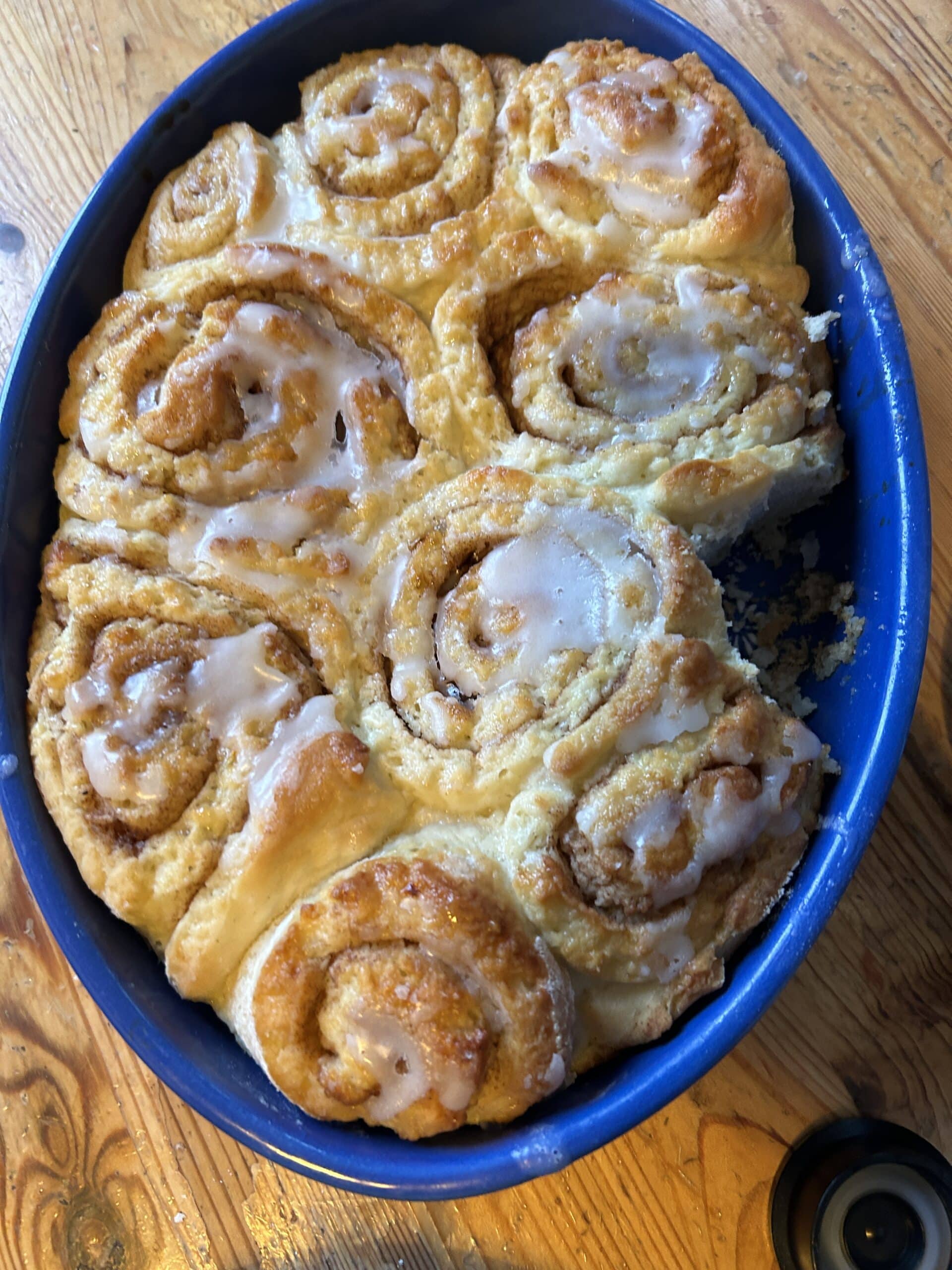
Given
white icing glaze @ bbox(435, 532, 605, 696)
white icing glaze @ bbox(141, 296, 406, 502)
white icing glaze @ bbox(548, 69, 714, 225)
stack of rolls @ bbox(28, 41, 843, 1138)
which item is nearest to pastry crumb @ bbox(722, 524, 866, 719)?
stack of rolls @ bbox(28, 41, 843, 1138)

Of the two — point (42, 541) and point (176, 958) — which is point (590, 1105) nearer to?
point (176, 958)

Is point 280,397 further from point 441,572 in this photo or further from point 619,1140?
point 619,1140

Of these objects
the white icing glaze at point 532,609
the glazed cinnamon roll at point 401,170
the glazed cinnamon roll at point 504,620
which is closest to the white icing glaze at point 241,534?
the glazed cinnamon roll at point 504,620

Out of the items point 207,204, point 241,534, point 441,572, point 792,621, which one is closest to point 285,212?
point 207,204

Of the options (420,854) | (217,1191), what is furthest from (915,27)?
(217,1191)

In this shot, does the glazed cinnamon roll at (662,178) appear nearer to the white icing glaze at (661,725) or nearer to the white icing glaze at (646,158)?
the white icing glaze at (646,158)

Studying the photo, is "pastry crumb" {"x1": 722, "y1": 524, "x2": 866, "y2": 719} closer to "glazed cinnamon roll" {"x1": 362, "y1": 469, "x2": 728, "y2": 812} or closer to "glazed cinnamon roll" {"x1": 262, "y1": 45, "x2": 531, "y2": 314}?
"glazed cinnamon roll" {"x1": 362, "y1": 469, "x2": 728, "y2": 812}
